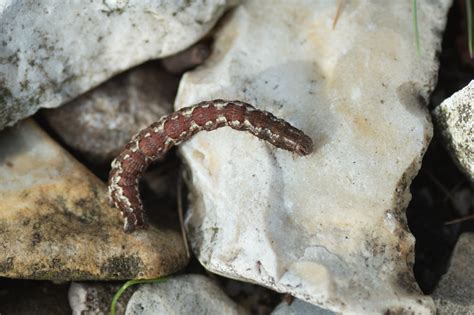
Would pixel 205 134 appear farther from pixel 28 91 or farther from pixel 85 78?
pixel 28 91

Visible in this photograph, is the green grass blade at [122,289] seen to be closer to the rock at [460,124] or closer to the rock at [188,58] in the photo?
the rock at [188,58]

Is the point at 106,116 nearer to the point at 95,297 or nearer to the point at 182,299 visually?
the point at 95,297

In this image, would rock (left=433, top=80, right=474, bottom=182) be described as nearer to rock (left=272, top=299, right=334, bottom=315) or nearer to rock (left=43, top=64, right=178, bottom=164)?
rock (left=272, top=299, right=334, bottom=315)

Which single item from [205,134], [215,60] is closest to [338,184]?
[205,134]

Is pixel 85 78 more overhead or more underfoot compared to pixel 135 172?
more overhead

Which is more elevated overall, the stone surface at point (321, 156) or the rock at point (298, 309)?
the stone surface at point (321, 156)

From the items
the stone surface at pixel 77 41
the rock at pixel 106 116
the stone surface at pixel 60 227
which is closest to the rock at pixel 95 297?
the stone surface at pixel 60 227
